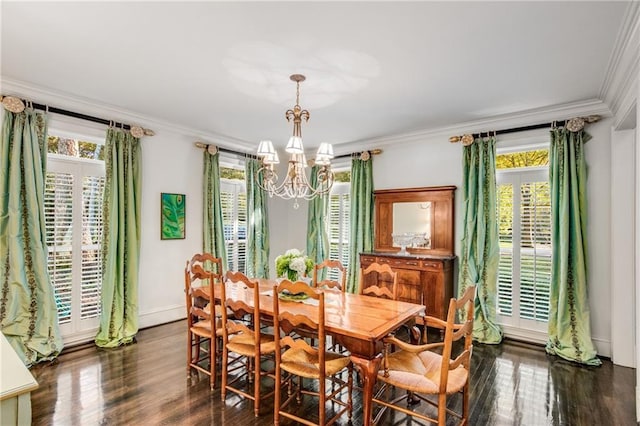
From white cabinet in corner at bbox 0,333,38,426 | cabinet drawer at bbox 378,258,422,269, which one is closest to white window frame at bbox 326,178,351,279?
cabinet drawer at bbox 378,258,422,269

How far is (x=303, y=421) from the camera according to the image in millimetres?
2307

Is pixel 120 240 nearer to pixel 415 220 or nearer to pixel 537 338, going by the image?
pixel 415 220

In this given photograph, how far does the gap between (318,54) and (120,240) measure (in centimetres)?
314

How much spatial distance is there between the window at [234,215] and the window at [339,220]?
1.49 m

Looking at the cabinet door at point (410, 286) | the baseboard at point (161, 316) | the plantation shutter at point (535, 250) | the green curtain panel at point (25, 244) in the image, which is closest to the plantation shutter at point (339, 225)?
the cabinet door at point (410, 286)

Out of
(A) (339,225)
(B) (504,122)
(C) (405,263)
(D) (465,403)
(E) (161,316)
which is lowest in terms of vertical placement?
(E) (161,316)

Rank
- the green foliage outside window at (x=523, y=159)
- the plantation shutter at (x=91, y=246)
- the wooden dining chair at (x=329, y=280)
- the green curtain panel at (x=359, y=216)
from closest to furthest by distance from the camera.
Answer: the wooden dining chair at (x=329, y=280)
the plantation shutter at (x=91, y=246)
the green foliage outside window at (x=523, y=159)
the green curtain panel at (x=359, y=216)

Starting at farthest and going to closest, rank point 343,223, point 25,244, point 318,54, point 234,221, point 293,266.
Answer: point 343,223, point 234,221, point 25,244, point 293,266, point 318,54

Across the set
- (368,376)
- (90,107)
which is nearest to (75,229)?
(90,107)

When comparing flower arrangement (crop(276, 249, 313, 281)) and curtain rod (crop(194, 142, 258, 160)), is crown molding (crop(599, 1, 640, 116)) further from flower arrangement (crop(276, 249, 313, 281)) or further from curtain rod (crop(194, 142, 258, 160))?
curtain rod (crop(194, 142, 258, 160))

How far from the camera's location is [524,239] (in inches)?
164

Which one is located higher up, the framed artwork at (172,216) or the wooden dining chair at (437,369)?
the framed artwork at (172,216)

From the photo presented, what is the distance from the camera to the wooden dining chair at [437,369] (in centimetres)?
198

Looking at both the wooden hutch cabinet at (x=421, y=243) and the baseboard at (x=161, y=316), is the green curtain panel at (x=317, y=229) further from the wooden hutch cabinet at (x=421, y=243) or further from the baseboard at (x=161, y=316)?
the baseboard at (x=161, y=316)
